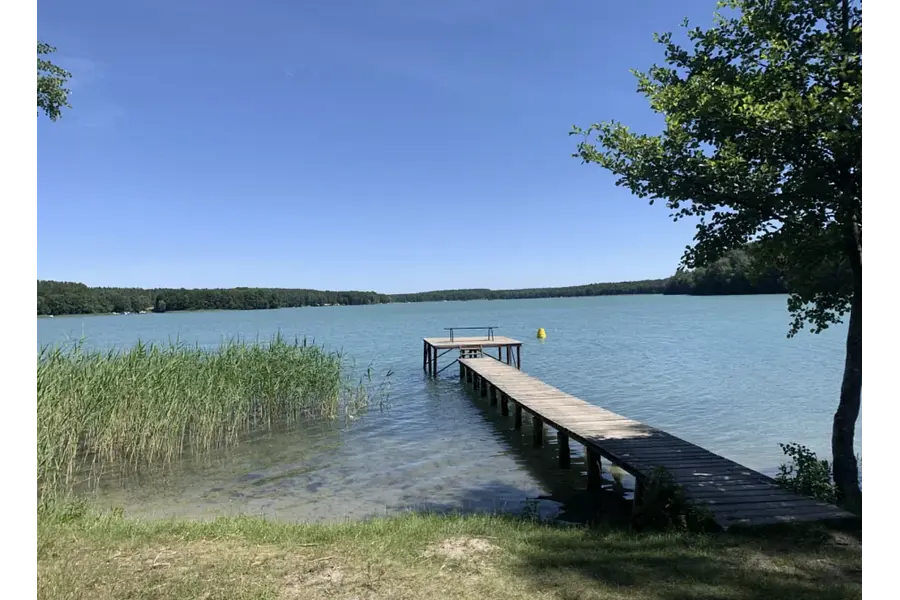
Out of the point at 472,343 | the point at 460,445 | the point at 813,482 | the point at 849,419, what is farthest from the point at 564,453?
the point at 472,343

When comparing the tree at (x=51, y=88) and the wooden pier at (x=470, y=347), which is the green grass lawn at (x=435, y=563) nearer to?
the tree at (x=51, y=88)

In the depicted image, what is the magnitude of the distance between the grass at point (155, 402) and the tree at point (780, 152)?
9.60 m

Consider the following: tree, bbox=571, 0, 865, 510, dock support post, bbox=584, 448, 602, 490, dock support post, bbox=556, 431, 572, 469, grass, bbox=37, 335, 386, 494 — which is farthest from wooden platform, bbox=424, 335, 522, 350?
tree, bbox=571, 0, 865, 510

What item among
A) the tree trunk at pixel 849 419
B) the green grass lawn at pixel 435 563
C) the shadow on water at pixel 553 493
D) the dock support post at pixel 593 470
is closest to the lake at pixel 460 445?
the shadow on water at pixel 553 493

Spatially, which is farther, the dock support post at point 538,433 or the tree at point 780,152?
the dock support post at point 538,433

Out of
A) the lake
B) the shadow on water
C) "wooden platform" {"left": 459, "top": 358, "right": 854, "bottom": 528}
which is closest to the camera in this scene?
"wooden platform" {"left": 459, "top": 358, "right": 854, "bottom": 528}

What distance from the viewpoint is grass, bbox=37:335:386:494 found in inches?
387

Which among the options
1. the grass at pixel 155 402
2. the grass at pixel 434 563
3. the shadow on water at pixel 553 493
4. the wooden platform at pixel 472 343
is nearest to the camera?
the grass at pixel 434 563

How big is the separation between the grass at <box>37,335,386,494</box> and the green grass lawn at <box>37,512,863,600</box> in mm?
4572

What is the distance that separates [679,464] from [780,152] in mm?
4288

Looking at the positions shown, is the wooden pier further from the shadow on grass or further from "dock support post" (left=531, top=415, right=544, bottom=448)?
the shadow on grass

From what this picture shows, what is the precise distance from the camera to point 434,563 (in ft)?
15.0

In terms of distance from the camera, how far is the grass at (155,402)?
9.83 meters
